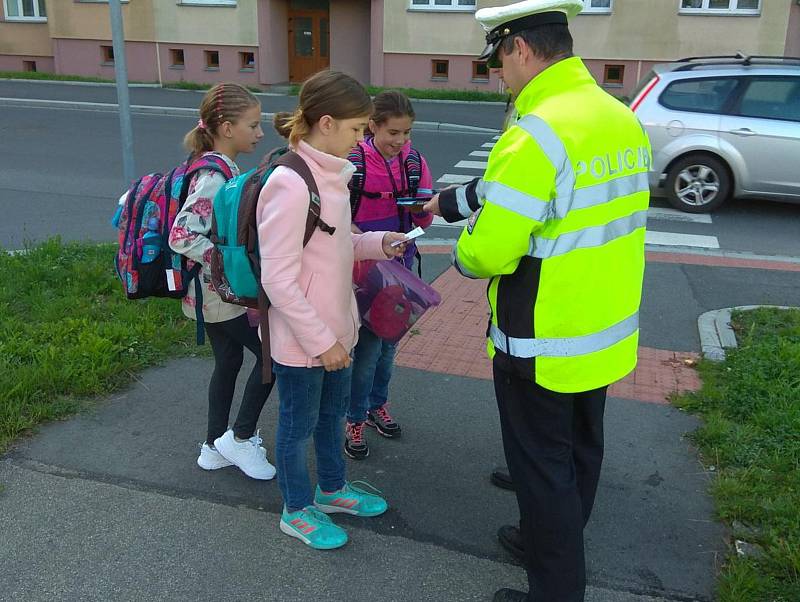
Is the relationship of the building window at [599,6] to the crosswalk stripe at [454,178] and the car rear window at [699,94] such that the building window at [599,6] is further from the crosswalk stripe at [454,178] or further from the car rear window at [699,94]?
the car rear window at [699,94]

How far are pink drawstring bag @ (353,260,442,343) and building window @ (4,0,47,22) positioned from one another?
27.4 meters

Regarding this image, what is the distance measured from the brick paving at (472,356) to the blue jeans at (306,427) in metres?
1.55

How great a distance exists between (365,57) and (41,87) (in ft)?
31.3

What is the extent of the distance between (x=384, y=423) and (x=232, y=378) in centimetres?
82

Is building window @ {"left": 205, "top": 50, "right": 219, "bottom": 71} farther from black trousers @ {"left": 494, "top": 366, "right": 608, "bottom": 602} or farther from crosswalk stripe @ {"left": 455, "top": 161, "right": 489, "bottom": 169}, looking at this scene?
black trousers @ {"left": 494, "top": 366, "right": 608, "bottom": 602}

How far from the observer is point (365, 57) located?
2378 cm

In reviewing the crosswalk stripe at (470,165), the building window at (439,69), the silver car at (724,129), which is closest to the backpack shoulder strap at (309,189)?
the silver car at (724,129)

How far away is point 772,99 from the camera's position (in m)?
8.71

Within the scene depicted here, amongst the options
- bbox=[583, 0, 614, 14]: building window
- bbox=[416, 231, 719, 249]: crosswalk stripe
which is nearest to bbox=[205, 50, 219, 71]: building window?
bbox=[583, 0, 614, 14]: building window

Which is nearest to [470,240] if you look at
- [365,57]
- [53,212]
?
[53,212]

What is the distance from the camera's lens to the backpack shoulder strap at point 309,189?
2.55 meters

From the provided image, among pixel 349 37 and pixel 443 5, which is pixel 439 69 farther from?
pixel 349 37

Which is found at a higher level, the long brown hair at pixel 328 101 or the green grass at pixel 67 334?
the long brown hair at pixel 328 101

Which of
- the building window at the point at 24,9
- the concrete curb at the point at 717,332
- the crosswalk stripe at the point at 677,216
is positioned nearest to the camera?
the concrete curb at the point at 717,332
